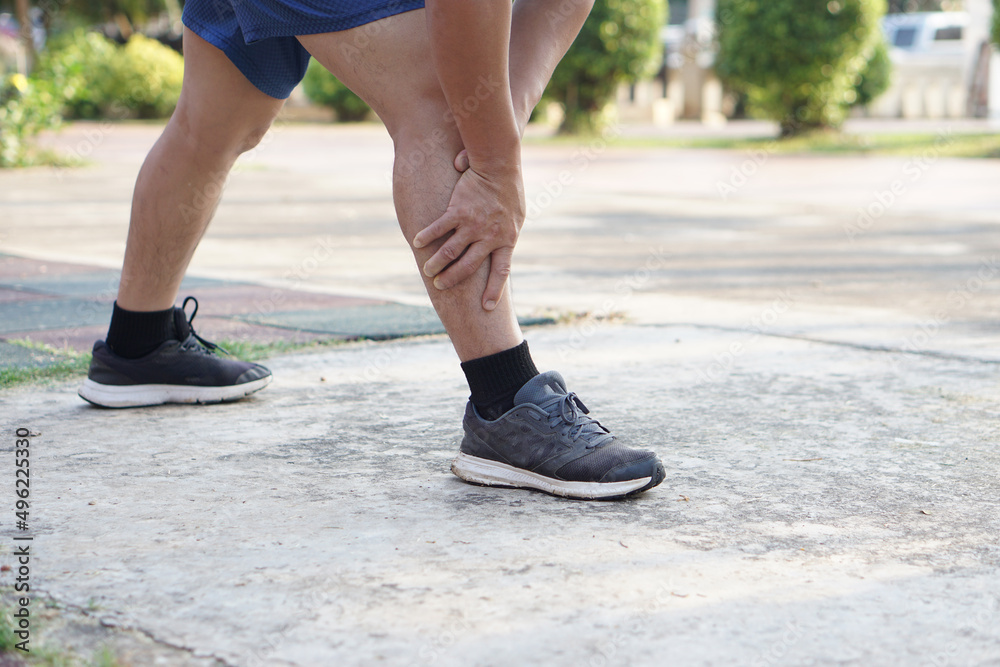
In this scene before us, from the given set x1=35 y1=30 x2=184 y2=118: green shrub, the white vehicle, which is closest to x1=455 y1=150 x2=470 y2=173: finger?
x1=35 y1=30 x2=184 y2=118: green shrub

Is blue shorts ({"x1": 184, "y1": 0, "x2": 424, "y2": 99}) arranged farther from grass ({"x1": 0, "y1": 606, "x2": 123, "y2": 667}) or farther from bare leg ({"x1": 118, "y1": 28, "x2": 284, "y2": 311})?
grass ({"x1": 0, "y1": 606, "x2": 123, "y2": 667})

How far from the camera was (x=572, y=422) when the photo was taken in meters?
1.93

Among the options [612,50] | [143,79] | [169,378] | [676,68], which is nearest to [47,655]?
[169,378]

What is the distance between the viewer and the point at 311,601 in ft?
4.63

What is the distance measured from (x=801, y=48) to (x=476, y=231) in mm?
12851

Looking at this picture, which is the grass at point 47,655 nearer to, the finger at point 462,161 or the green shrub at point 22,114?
the finger at point 462,161

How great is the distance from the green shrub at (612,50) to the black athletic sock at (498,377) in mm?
13885

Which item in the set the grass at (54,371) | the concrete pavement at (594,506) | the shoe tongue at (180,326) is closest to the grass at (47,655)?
the concrete pavement at (594,506)

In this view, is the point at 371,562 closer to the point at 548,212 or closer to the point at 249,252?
the point at 249,252

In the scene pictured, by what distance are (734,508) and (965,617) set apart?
47cm

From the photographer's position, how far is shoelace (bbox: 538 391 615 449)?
75.0 inches

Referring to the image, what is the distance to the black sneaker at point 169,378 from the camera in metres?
2.42

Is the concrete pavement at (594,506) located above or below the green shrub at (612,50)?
below

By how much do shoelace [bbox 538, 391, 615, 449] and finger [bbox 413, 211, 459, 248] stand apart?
334mm
